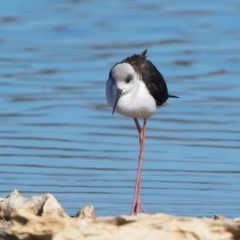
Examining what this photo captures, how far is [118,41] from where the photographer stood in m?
17.1

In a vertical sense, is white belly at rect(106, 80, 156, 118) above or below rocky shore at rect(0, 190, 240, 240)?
above

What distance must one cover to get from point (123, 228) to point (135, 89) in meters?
3.70

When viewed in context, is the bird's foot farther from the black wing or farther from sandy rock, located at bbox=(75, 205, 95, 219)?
the black wing

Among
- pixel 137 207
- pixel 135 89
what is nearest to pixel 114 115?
pixel 135 89

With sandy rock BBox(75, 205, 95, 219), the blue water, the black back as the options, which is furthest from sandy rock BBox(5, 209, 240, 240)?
the black back

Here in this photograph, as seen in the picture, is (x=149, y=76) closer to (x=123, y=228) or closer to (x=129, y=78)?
(x=129, y=78)

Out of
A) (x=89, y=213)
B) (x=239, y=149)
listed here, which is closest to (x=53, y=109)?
(x=239, y=149)

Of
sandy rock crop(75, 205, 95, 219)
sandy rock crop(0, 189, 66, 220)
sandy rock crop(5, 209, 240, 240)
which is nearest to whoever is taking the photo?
sandy rock crop(5, 209, 240, 240)

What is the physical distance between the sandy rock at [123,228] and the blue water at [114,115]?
2381 mm

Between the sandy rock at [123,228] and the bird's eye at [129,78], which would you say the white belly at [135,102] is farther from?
the sandy rock at [123,228]

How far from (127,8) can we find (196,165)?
12550 millimetres

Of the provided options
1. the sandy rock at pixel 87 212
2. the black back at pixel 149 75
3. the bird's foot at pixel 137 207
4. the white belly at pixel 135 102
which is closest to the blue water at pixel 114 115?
the bird's foot at pixel 137 207

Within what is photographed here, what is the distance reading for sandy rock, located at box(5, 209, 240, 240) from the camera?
17.0 ft

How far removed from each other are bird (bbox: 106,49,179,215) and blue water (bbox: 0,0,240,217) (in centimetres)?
36
